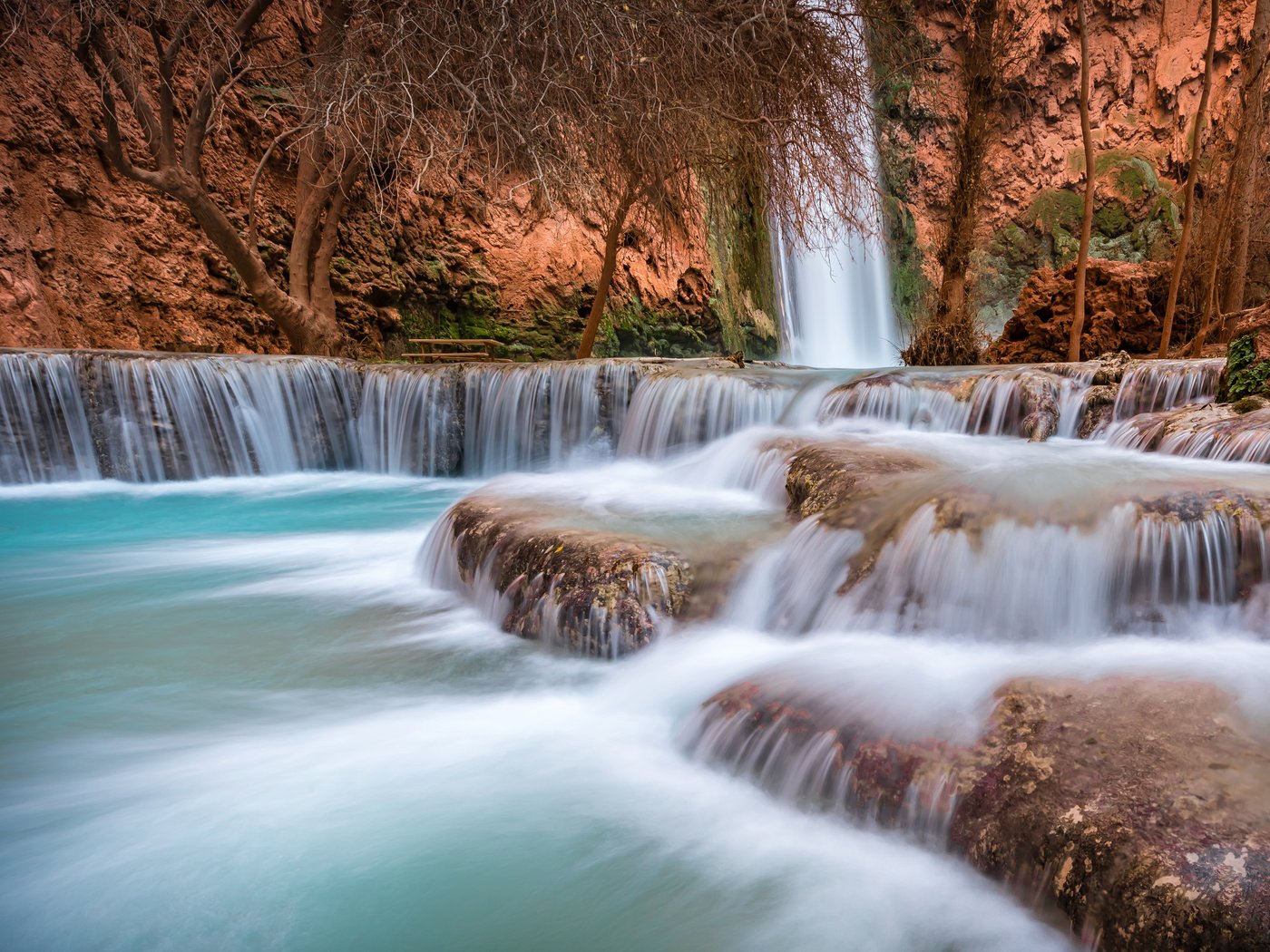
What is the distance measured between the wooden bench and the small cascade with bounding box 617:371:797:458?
4.24 metres

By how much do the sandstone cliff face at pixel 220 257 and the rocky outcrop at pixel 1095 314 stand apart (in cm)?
484

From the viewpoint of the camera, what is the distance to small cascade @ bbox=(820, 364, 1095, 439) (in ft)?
20.7

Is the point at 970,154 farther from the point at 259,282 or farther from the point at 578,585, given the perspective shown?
the point at 578,585

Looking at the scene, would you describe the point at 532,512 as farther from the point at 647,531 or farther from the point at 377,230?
the point at 377,230

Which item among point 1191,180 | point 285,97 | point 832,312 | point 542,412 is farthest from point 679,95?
point 832,312

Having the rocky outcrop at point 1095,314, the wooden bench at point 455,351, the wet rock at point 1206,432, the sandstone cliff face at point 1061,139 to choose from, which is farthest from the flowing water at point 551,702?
the sandstone cliff face at point 1061,139

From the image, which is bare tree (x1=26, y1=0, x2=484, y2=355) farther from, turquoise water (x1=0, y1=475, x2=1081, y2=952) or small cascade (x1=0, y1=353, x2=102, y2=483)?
turquoise water (x1=0, y1=475, x2=1081, y2=952)

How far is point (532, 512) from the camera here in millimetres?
3957

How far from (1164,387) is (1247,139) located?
6.60 meters

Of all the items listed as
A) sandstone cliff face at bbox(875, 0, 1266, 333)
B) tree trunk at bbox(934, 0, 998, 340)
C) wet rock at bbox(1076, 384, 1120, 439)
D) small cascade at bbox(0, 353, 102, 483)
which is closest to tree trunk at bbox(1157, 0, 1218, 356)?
tree trunk at bbox(934, 0, 998, 340)

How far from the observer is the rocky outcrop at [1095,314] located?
34.0ft

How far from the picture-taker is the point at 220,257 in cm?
1083

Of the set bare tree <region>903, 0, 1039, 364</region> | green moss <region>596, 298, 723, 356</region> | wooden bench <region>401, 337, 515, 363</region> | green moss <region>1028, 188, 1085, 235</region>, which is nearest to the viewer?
bare tree <region>903, 0, 1039, 364</region>

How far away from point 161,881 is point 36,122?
11091mm
